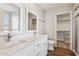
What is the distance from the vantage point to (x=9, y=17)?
1.52m

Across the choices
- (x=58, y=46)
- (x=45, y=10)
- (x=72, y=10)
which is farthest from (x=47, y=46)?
(x=72, y=10)

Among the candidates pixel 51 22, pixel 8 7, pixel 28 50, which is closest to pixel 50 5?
pixel 51 22

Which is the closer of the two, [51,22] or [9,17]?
[9,17]

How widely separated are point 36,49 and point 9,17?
634 millimetres

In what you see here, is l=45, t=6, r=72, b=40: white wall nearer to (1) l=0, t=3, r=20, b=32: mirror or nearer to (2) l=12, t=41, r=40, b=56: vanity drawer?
(2) l=12, t=41, r=40, b=56: vanity drawer

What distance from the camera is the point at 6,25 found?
148cm

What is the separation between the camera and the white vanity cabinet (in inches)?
51.4

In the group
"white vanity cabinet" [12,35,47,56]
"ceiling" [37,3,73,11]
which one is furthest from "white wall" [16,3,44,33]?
"white vanity cabinet" [12,35,47,56]

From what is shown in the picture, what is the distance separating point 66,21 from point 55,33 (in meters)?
0.26

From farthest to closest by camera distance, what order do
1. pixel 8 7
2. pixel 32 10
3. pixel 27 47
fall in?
pixel 32 10 → pixel 8 7 → pixel 27 47

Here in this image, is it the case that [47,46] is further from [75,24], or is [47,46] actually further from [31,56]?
[75,24]

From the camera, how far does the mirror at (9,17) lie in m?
1.46

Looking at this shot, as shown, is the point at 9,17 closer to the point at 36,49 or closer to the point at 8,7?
the point at 8,7

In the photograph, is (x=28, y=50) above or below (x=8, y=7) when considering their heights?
below
